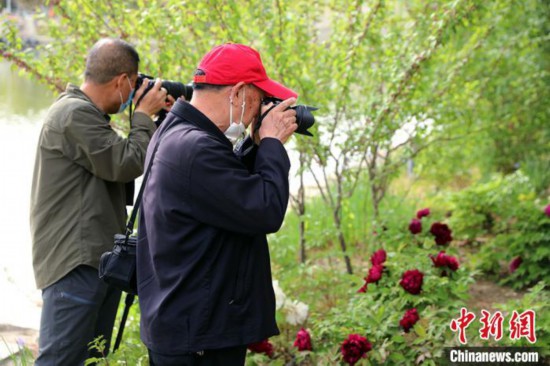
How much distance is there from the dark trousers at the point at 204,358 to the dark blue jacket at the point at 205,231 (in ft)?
0.13

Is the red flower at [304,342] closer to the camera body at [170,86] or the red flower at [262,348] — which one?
the red flower at [262,348]

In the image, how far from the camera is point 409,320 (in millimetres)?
3092

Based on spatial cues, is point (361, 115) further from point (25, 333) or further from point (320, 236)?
point (25, 333)

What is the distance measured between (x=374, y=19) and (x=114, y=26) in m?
1.71

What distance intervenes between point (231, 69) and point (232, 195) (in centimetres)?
44

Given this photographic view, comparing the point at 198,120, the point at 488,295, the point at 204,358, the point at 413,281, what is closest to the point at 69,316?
the point at 204,358

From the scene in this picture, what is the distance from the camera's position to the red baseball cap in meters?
2.26

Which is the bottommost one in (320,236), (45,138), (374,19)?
(320,236)

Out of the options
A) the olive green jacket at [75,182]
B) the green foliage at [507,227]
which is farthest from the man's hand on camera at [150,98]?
the green foliage at [507,227]

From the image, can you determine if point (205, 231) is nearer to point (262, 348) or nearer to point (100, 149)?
point (100, 149)

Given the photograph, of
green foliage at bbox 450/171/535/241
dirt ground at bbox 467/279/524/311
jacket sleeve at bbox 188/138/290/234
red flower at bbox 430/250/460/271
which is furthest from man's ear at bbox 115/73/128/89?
green foliage at bbox 450/171/535/241

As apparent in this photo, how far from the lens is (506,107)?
6.41m

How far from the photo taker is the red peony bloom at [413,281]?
335 cm

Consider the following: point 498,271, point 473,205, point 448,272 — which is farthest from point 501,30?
point 448,272
